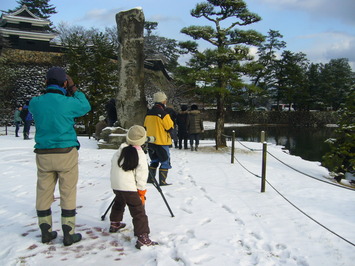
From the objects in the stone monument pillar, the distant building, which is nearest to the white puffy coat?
the stone monument pillar

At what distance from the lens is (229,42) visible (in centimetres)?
1172

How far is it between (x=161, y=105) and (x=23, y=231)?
Result: 295 centimetres

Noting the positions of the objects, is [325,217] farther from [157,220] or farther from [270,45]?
[270,45]

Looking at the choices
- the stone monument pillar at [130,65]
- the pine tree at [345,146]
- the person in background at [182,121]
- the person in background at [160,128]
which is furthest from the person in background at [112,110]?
the pine tree at [345,146]

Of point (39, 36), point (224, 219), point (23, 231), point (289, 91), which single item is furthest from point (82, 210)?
point (289, 91)

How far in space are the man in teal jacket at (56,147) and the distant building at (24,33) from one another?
2901 centimetres

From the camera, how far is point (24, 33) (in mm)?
27906

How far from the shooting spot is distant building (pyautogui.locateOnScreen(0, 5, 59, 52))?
27578 mm

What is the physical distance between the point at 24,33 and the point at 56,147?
30.4m

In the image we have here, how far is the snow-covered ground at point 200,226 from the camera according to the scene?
2.79 meters

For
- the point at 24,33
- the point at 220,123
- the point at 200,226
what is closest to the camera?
the point at 200,226

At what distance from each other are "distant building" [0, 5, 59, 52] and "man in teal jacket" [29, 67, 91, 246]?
29.0 metres

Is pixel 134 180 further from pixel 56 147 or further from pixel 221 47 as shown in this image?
pixel 221 47

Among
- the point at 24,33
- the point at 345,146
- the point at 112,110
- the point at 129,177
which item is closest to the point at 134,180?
the point at 129,177
